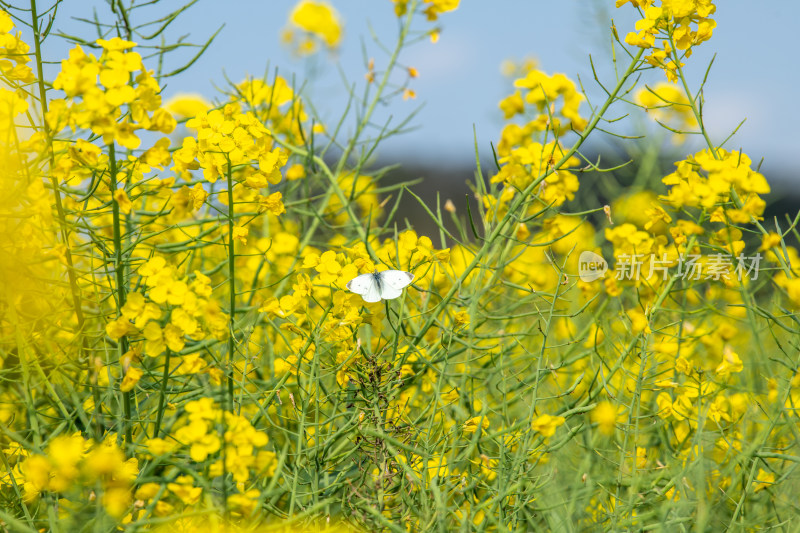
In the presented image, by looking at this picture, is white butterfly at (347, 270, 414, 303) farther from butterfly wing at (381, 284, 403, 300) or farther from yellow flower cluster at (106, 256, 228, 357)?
yellow flower cluster at (106, 256, 228, 357)

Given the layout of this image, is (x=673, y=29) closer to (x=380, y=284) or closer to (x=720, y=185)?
(x=720, y=185)

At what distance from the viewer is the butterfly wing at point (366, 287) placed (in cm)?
125

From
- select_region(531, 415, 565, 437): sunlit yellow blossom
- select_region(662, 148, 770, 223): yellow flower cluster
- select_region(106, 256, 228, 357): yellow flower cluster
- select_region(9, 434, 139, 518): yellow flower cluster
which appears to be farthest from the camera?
select_region(662, 148, 770, 223): yellow flower cluster

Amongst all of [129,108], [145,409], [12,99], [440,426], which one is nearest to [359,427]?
[440,426]

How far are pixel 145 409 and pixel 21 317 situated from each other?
0.31 meters

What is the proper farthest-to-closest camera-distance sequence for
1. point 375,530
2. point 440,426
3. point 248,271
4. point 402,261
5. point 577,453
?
point 248,271
point 577,453
point 402,261
point 440,426
point 375,530

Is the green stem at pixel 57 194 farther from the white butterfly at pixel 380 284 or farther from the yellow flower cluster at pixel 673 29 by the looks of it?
the yellow flower cluster at pixel 673 29

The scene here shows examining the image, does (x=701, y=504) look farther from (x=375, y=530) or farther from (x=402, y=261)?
(x=402, y=261)

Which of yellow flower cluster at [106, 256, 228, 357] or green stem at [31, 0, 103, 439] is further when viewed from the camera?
green stem at [31, 0, 103, 439]

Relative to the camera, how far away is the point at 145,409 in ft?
5.10

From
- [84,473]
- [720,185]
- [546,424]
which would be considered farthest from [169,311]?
[720,185]

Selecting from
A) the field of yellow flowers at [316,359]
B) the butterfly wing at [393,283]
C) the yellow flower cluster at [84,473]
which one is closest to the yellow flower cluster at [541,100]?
the field of yellow flowers at [316,359]

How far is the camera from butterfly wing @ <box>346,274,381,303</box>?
1254 millimetres

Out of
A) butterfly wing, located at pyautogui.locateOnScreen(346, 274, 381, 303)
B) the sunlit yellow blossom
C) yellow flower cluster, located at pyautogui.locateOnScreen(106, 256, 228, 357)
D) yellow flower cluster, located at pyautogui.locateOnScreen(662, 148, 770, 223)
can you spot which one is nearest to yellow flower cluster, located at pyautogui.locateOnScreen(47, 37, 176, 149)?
yellow flower cluster, located at pyautogui.locateOnScreen(106, 256, 228, 357)
